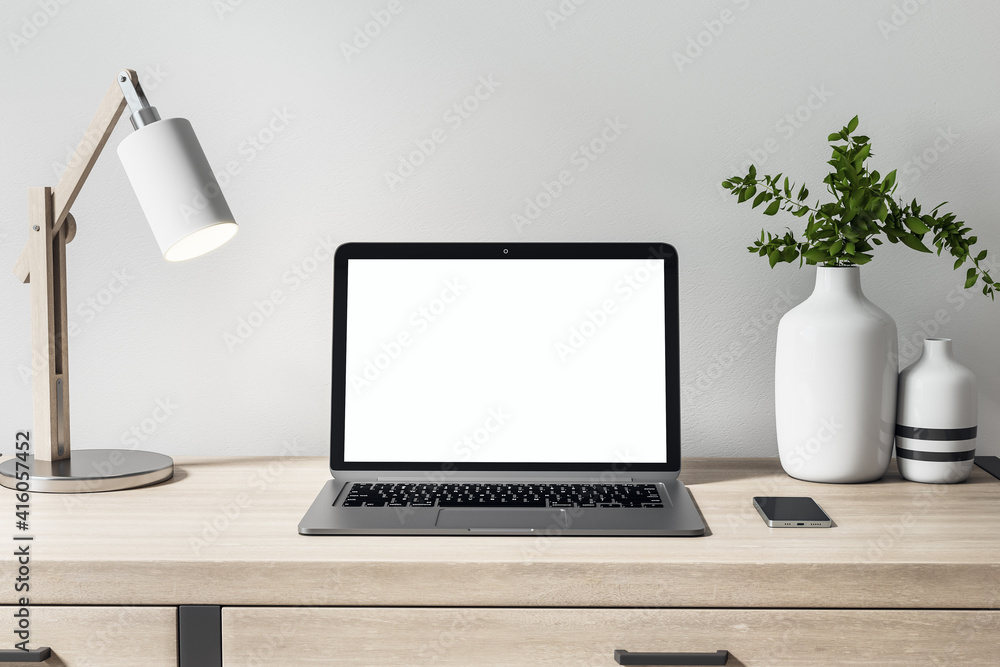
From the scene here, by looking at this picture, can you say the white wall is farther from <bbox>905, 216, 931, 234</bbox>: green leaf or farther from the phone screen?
the phone screen

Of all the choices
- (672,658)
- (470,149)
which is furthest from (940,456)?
(470,149)

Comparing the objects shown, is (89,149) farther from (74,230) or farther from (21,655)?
(21,655)

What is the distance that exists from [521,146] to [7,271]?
0.85 metres

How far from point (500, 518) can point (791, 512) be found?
13.1 inches

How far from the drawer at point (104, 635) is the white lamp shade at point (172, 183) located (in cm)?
41

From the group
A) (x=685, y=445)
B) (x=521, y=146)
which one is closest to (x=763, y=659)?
(x=685, y=445)

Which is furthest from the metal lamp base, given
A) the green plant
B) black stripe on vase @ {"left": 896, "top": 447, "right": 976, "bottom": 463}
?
black stripe on vase @ {"left": 896, "top": 447, "right": 976, "bottom": 463}

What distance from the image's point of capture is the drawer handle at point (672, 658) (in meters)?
0.77

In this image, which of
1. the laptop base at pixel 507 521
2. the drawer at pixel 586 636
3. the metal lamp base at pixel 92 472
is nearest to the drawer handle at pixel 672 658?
the drawer at pixel 586 636

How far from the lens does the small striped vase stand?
1058 millimetres

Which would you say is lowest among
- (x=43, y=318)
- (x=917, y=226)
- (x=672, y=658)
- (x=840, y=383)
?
(x=672, y=658)

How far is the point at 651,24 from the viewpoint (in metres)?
1.23

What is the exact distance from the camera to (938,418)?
1.06 metres

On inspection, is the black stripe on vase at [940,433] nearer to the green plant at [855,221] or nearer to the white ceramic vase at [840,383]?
the white ceramic vase at [840,383]
